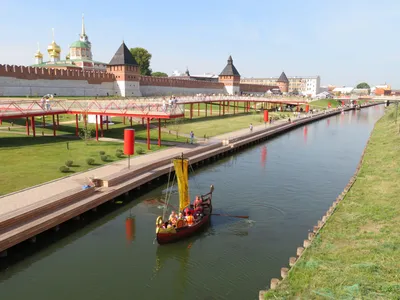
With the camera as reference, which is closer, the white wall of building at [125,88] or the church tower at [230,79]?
the white wall of building at [125,88]

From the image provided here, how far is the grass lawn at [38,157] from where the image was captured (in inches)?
828

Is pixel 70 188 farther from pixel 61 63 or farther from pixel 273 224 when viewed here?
pixel 61 63

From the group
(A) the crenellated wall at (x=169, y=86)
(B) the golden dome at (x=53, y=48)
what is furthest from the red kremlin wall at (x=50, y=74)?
(B) the golden dome at (x=53, y=48)

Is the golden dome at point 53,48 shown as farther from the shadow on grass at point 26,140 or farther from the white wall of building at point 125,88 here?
the shadow on grass at point 26,140

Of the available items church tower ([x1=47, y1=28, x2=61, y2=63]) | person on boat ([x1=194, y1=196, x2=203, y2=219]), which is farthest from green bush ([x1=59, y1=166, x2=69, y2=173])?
church tower ([x1=47, y1=28, x2=61, y2=63])

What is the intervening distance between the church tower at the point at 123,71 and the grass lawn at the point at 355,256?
59.5 meters

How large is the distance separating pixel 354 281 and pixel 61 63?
9477 centimetres

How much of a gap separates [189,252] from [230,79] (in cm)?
9549

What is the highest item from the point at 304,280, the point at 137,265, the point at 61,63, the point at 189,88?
the point at 61,63

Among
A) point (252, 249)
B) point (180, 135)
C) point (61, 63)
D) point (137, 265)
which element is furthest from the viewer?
point (61, 63)

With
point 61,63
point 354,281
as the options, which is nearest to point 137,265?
point 354,281

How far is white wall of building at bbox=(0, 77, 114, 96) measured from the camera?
5422 cm

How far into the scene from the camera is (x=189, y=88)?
9400 cm

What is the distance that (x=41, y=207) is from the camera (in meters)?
16.5
